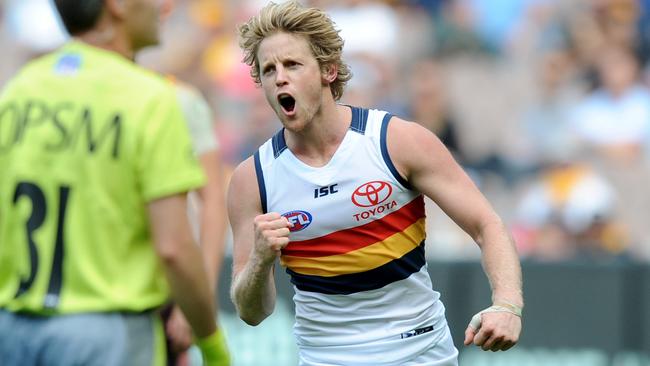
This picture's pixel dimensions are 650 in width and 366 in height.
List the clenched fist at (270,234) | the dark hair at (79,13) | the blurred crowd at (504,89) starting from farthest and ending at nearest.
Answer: the blurred crowd at (504,89)
the clenched fist at (270,234)
the dark hair at (79,13)

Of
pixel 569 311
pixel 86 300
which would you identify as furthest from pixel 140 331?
pixel 569 311

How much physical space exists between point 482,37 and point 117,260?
9.61 metres

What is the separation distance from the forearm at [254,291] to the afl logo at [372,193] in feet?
1.45

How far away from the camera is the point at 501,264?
482cm

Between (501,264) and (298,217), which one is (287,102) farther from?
(501,264)

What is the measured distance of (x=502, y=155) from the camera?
1220 cm

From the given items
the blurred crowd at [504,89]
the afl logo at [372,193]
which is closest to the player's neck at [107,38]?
the afl logo at [372,193]

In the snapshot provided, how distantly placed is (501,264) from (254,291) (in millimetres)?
975

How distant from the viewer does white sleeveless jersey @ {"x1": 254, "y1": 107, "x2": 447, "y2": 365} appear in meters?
5.00

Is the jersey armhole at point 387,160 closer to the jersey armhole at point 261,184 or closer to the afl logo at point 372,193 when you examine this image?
the afl logo at point 372,193

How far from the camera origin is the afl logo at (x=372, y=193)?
497cm

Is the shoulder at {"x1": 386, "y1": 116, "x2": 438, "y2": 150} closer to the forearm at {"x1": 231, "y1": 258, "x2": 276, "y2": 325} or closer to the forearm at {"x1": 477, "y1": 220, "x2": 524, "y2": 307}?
the forearm at {"x1": 477, "y1": 220, "x2": 524, "y2": 307}

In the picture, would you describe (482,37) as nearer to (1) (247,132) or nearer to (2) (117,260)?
(1) (247,132)

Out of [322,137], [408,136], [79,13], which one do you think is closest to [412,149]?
[408,136]
